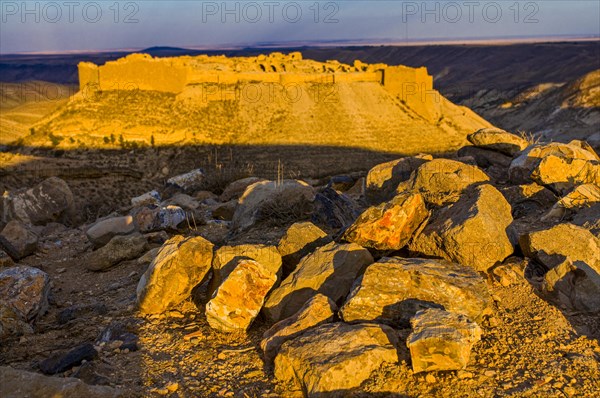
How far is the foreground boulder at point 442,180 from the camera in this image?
15.1 feet

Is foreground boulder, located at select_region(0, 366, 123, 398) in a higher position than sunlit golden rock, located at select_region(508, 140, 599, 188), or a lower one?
lower

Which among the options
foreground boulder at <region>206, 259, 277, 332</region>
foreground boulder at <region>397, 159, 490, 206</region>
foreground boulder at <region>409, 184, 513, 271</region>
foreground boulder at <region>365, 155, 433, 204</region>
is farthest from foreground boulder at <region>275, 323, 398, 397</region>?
foreground boulder at <region>365, 155, 433, 204</region>

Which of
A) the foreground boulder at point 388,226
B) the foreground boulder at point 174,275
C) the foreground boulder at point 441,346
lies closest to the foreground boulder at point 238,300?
the foreground boulder at point 174,275

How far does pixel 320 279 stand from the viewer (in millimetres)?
3602

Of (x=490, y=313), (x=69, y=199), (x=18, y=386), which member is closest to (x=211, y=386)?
(x=18, y=386)

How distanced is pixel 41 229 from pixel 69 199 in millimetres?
2411

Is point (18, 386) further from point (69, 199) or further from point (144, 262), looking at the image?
point (69, 199)

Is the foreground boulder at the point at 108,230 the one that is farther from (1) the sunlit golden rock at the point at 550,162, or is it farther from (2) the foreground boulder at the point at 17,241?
(1) the sunlit golden rock at the point at 550,162

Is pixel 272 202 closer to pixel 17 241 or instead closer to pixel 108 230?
pixel 108 230

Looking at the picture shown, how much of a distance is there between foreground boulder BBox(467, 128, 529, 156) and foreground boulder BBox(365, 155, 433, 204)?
1703mm

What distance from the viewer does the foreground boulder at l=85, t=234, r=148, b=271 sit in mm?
5379

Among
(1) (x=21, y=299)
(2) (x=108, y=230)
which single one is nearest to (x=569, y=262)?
(1) (x=21, y=299)

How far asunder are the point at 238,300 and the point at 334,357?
3.19 feet

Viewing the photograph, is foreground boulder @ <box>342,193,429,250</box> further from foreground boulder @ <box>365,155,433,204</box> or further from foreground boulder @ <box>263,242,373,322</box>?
foreground boulder @ <box>365,155,433,204</box>
